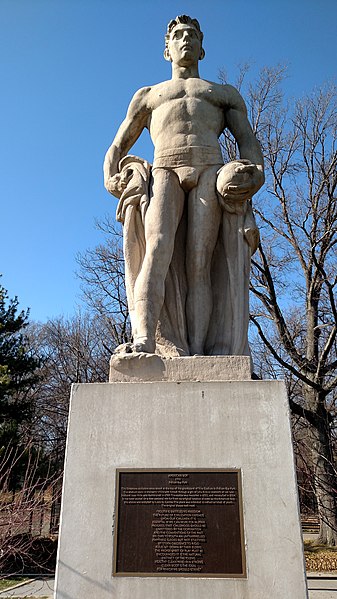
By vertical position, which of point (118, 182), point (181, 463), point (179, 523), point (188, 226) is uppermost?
point (118, 182)

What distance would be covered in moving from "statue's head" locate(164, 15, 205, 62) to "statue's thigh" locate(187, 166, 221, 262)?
5.48 feet

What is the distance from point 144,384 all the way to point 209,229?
5.64ft

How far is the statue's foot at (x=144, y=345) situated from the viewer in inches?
158

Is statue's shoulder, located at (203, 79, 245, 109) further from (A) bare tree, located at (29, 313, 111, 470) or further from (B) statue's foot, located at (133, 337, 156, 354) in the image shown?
(A) bare tree, located at (29, 313, 111, 470)

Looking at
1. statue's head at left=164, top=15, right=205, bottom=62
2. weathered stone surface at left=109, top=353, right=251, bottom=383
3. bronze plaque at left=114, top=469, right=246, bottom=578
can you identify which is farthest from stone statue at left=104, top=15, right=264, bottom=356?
bronze plaque at left=114, top=469, right=246, bottom=578

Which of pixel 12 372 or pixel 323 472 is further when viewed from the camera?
pixel 12 372

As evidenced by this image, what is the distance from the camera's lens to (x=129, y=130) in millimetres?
5262

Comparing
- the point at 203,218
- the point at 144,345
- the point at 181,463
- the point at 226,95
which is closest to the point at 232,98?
the point at 226,95

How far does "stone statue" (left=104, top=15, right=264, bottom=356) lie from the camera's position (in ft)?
14.5

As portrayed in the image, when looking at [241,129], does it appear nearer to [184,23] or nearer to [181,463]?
[184,23]

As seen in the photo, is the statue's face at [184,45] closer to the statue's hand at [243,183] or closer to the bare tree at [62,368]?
the statue's hand at [243,183]

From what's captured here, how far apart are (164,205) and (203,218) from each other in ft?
1.27

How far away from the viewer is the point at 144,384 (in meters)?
3.68

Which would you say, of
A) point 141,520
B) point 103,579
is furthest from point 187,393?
point 103,579
